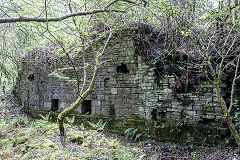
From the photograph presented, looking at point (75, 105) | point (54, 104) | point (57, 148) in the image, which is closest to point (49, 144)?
point (57, 148)

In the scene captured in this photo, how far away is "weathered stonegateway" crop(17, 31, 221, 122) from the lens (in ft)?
18.1

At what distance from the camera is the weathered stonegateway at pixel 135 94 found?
5.51 metres

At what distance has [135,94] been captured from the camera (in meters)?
6.70

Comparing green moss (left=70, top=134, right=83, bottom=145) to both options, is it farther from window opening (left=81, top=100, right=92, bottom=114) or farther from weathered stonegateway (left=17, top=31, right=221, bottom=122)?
window opening (left=81, top=100, right=92, bottom=114)

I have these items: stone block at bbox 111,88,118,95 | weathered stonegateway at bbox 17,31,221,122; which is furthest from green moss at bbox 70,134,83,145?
stone block at bbox 111,88,118,95

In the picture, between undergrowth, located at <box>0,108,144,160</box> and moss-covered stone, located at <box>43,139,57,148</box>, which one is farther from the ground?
moss-covered stone, located at <box>43,139,57,148</box>

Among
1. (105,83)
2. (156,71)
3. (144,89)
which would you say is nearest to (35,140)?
(105,83)

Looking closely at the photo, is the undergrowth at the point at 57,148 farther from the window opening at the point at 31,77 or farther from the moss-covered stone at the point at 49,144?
the window opening at the point at 31,77

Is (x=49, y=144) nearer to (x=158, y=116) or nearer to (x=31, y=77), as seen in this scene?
(x=158, y=116)

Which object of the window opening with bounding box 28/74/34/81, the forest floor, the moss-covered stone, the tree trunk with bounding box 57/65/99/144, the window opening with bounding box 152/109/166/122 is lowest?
the forest floor

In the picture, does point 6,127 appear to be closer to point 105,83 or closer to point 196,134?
point 105,83

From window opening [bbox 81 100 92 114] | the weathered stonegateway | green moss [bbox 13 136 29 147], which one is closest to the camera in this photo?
green moss [bbox 13 136 29 147]

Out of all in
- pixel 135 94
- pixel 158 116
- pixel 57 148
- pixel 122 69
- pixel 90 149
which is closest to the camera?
pixel 57 148

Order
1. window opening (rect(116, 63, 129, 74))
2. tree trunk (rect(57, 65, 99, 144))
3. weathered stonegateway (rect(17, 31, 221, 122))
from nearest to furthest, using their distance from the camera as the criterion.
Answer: tree trunk (rect(57, 65, 99, 144)) < weathered stonegateway (rect(17, 31, 221, 122)) < window opening (rect(116, 63, 129, 74))
